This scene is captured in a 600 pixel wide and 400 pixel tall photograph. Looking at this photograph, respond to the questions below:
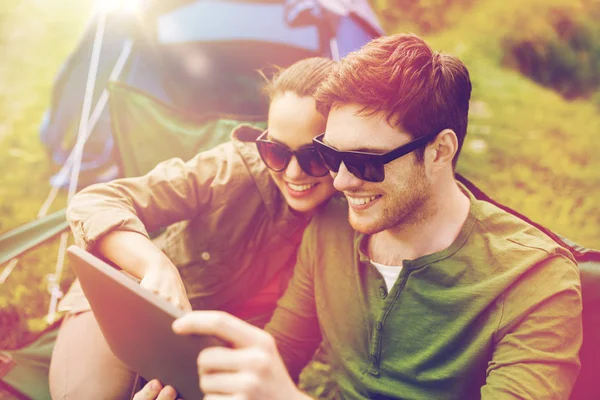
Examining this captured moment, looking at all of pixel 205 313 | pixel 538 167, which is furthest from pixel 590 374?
pixel 538 167

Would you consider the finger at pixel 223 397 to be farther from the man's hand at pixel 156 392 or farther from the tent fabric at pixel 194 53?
the tent fabric at pixel 194 53

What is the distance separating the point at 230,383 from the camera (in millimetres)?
795

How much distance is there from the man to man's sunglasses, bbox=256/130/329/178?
207mm

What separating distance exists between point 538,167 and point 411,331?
2953mm

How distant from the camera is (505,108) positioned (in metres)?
4.63

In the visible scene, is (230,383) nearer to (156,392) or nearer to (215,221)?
(156,392)

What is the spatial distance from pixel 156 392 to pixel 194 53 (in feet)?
8.01

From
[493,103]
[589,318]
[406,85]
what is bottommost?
[493,103]

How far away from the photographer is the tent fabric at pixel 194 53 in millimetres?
3010

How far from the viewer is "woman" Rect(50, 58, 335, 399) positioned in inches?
56.4

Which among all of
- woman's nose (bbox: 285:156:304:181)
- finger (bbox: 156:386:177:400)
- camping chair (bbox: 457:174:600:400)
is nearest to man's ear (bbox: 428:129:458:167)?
camping chair (bbox: 457:174:600:400)

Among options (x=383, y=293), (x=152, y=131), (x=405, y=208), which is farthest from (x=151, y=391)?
(x=152, y=131)

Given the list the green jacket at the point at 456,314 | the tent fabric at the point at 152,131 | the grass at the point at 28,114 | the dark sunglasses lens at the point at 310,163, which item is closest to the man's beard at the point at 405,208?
the green jacket at the point at 456,314

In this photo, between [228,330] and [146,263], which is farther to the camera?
[146,263]
